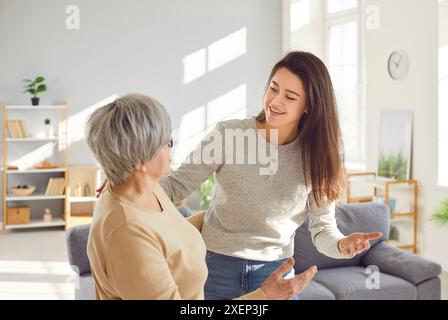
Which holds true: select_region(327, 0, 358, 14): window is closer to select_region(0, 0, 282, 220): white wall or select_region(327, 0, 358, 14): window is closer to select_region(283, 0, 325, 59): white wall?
select_region(283, 0, 325, 59): white wall

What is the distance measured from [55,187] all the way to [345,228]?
13.3 feet

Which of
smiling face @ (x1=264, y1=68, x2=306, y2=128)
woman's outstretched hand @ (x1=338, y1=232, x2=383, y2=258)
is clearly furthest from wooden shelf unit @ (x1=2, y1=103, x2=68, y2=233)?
woman's outstretched hand @ (x1=338, y1=232, x2=383, y2=258)

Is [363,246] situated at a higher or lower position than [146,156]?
lower

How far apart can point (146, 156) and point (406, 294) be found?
106 inches

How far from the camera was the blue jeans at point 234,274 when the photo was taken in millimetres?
1825

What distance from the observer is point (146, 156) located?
1265 millimetres

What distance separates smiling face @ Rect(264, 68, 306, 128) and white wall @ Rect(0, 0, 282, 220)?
552cm

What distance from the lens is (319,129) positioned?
72.8 inches

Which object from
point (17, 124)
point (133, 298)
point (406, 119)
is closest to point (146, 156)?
point (133, 298)

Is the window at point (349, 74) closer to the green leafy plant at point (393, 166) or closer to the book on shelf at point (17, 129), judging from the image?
the green leafy plant at point (393, 166)

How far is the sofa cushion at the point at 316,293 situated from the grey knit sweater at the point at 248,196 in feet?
5.06

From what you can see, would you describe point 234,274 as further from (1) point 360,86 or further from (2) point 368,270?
(1) point 360,86

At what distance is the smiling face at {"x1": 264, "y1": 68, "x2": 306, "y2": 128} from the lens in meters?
1.79
